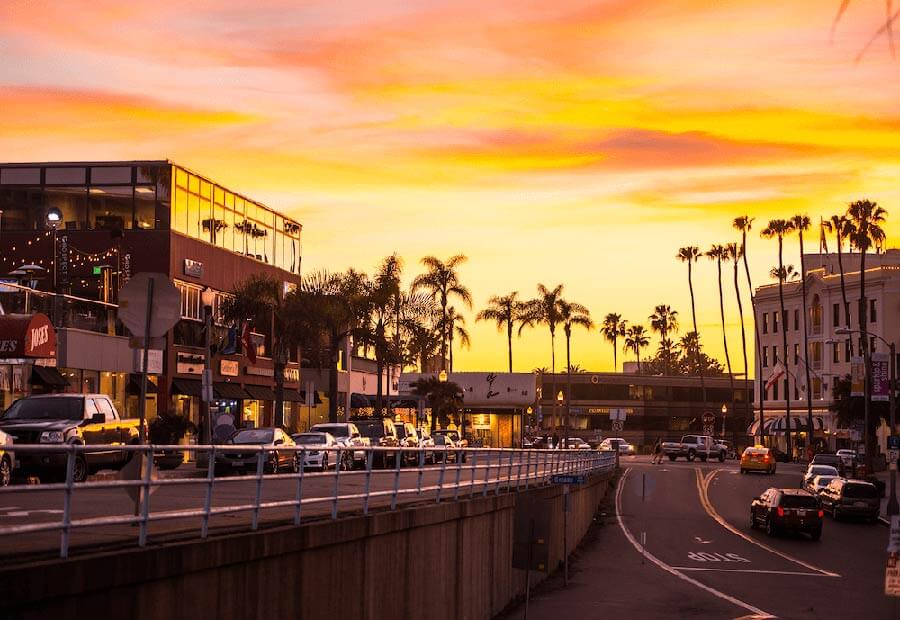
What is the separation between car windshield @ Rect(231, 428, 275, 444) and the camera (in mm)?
40438

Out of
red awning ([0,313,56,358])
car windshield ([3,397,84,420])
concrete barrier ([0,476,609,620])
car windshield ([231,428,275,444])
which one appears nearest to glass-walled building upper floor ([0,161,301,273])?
red awning ([0,313,56,358])

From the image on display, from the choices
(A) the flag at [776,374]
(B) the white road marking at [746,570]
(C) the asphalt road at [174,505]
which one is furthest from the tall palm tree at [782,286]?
(C) the asphalt road at [174,505]

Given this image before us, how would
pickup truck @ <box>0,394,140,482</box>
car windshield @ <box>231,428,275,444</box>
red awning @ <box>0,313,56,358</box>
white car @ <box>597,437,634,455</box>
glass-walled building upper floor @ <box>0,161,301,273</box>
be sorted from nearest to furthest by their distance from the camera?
1. pickup truck @ <box>0,394,140,482</box>
2. red awning @ <box>0,313,56,358</box>
3. car windshield @ <box>231,428,275,444</box>
4. glass-walled building upper floor @ <box>0,161,301,273</box>
5. white car @ <box>597,437,634,455</box>

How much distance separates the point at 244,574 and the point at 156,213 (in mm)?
52833

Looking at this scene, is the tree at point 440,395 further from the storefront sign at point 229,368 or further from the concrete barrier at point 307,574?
the concrete barrier at point 307,574

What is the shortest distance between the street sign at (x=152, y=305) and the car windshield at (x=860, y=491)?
149 feet

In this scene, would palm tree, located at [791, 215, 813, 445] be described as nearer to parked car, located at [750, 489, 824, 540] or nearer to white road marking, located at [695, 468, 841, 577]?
white road marking, located at [695, 468, 841, 577]

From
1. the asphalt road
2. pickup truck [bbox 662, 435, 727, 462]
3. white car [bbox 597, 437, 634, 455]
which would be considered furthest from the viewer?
pickup truck [bbox 662, 435, 727, 462]

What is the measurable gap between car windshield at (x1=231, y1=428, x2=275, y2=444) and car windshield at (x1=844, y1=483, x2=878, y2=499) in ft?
89.2

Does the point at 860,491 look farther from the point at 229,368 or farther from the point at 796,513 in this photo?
the point at 229,368

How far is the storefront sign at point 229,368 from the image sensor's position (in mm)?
69188

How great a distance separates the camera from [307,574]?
50.0 feet

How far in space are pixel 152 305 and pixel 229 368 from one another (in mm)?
53809

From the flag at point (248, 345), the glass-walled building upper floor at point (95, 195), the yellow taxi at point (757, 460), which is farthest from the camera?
the yellow taxi at point (757, 460)
